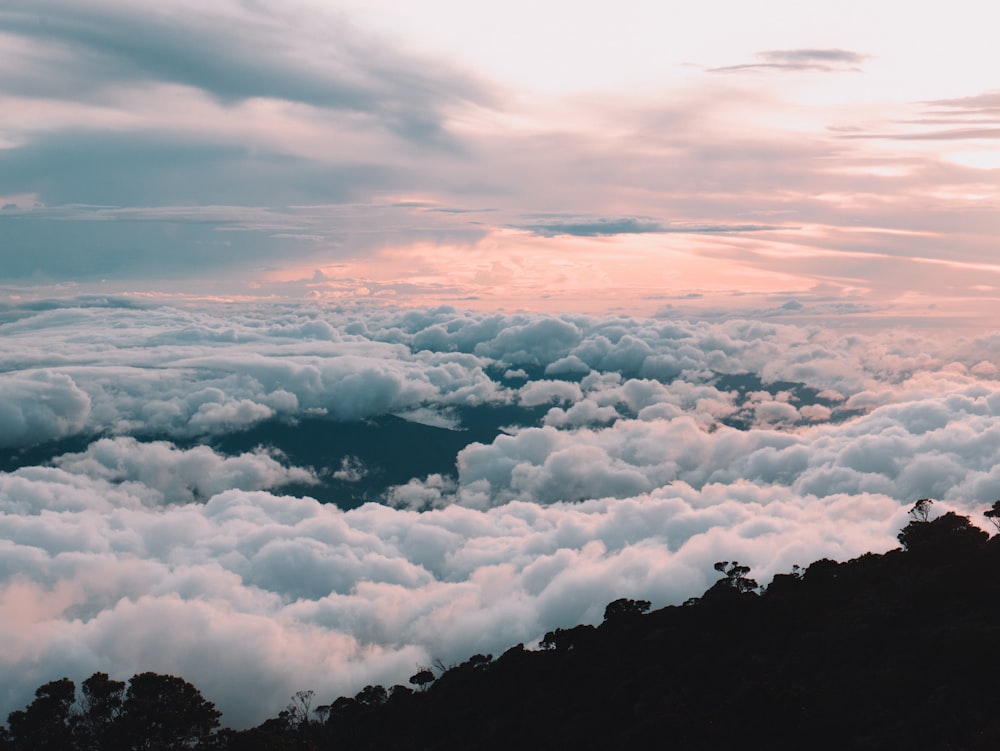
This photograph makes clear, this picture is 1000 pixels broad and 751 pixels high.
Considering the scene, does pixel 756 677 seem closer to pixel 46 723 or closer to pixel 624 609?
pixel 624 609

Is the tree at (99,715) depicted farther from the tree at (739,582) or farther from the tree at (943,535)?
the tree at (943,535)

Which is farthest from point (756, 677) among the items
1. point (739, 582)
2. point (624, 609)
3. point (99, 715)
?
point (99, 715)

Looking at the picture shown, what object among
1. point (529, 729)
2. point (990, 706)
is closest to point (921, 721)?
point (990, 706)

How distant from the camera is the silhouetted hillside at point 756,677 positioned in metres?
58.7

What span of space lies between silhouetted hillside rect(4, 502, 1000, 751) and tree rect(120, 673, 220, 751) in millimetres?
3787

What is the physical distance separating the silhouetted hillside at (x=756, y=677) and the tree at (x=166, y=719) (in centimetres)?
379

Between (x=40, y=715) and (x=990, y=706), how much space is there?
93207mm

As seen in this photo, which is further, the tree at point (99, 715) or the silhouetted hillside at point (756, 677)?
the tree at point (99, 715)

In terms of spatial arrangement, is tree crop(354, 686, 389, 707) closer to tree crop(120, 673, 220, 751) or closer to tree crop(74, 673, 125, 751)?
tree crop(120, 673, 220, 751)

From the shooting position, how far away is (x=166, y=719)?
72250 millimetres

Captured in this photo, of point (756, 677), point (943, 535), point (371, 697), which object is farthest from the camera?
point (371, 697)

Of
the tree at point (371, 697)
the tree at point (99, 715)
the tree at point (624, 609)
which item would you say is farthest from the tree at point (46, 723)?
the tree at point (624, 609)

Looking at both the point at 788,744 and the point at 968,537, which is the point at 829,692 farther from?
the point at 968,537

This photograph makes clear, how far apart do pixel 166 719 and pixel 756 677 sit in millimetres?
62591
